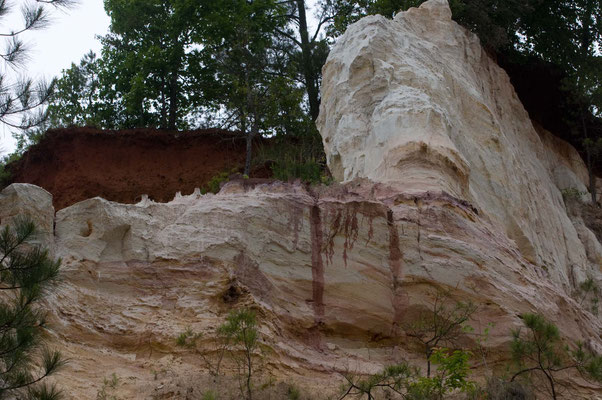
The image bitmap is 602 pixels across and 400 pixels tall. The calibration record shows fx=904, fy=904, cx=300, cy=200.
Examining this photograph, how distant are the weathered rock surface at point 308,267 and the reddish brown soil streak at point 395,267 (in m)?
0.02

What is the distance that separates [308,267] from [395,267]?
1264 millimetres

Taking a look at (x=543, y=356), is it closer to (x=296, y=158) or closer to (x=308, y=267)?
(x=308, y=267)

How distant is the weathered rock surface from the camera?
1114cm

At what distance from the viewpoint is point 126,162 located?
22281 millimetres

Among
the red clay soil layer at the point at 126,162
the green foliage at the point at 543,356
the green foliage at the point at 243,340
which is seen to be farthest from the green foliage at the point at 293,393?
the red clay soil layer at the point at 126,162

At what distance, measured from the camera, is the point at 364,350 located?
12.3 m

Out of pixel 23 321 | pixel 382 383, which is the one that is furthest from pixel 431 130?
pixel 23 321

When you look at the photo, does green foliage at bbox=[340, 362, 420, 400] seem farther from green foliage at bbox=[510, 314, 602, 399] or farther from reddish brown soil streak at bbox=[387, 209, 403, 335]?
green foliage at bbox=[510, 314, 602, 399]

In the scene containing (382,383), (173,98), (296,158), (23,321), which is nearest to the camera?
(23,321)

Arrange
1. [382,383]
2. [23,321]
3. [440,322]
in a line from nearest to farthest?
[23,321] < [382,383] < [440,322]

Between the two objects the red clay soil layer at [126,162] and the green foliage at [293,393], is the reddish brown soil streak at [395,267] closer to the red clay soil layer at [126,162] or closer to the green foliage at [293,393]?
the green foliage at [293,393]

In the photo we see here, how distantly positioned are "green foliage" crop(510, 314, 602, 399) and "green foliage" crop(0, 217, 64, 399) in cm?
605

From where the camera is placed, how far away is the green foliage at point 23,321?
7.94 m

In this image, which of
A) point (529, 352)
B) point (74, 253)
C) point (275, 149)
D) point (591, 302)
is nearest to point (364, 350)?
point (529, 352)
